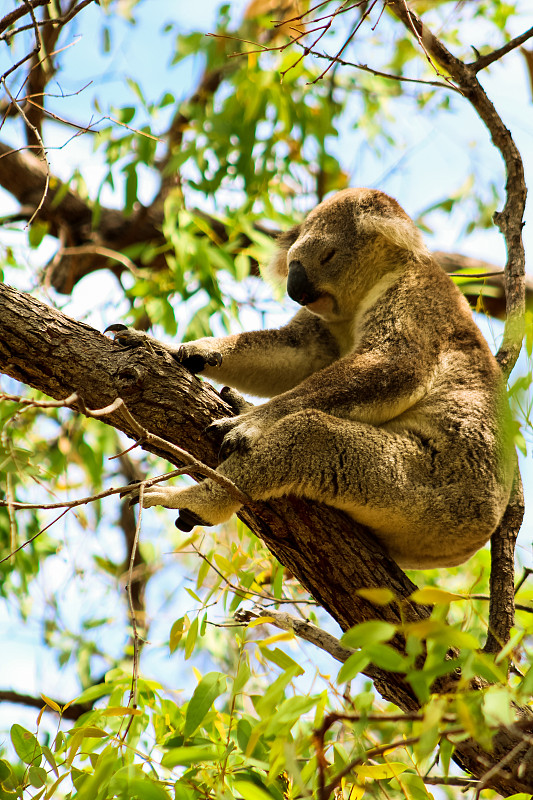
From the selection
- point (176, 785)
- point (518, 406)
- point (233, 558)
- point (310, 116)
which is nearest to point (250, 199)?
point (310, 116)

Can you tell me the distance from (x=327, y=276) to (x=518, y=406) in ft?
4.96

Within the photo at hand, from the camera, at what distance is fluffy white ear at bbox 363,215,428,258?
2.73 meters

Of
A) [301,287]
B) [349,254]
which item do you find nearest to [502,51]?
[349,254]

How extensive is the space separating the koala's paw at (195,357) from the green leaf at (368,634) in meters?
1.43

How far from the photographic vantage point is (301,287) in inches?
110

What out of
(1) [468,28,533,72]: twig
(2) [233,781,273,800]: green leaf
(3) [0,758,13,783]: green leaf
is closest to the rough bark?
(2) [233,781,273,800]: green leaf

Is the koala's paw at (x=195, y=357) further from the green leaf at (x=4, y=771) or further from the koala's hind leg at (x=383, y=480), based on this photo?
the green leaf at (x=4, y=771)

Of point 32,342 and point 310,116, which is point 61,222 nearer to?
point 310,116

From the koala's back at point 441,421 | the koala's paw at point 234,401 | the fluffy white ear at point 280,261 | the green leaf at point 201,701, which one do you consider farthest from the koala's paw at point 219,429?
the fluffy white ear at point 280,261

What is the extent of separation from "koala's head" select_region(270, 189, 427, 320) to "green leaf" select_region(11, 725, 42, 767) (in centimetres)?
179

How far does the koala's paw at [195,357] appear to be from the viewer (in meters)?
2.37

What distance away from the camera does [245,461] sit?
2014mm

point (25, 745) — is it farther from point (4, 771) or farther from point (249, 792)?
point (249, 792)

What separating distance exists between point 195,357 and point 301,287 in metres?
0.64
